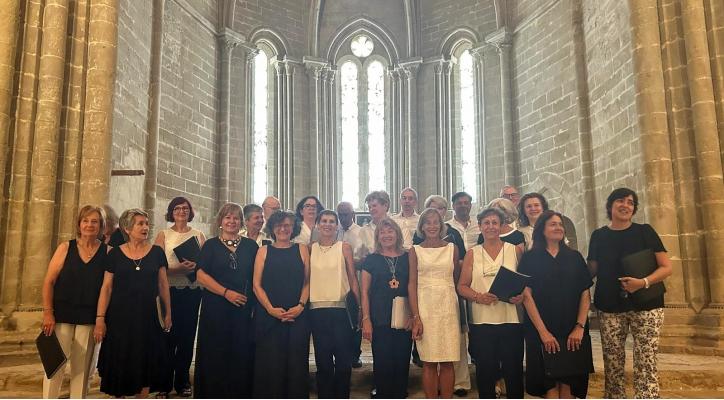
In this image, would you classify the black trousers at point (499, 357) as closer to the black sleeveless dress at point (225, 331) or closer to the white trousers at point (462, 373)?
the white trousers at point (462, 373)

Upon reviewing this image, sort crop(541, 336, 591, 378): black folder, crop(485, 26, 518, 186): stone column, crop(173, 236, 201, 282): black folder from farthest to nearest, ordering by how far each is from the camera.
→ crop(485, 26, 518, 186): stone column
crop(173, 236, 201, 282): black folder
crop(541, 336, 591, 378): black folder

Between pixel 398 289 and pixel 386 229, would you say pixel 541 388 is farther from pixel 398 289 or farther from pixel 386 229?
pixel 386 229

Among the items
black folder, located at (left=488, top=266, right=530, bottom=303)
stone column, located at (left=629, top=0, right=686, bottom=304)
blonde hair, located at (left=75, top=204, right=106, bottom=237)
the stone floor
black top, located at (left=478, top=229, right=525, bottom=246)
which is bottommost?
the stone floor

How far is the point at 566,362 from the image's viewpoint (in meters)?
3.87

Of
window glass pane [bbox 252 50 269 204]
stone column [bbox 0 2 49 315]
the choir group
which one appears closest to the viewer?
the choir group

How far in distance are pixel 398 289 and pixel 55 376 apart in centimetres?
257

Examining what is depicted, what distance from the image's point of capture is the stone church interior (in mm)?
6180

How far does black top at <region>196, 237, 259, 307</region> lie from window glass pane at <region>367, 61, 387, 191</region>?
9.05 meters

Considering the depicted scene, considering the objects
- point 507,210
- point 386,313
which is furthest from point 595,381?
point 386,313

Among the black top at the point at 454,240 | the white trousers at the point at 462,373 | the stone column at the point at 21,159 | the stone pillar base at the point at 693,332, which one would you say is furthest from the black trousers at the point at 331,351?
the stone pillar base at the point at 693,332

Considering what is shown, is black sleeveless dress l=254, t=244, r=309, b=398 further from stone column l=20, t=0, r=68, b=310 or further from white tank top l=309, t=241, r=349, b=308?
stone column l=20, t=0, r=68, b=310

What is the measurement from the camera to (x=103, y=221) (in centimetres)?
416

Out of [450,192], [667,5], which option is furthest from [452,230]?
[450,192]

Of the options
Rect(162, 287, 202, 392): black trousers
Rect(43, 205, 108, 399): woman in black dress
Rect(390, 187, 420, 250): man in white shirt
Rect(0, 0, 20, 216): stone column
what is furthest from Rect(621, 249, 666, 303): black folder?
Rect(0, 0, 20, 216): stone column
